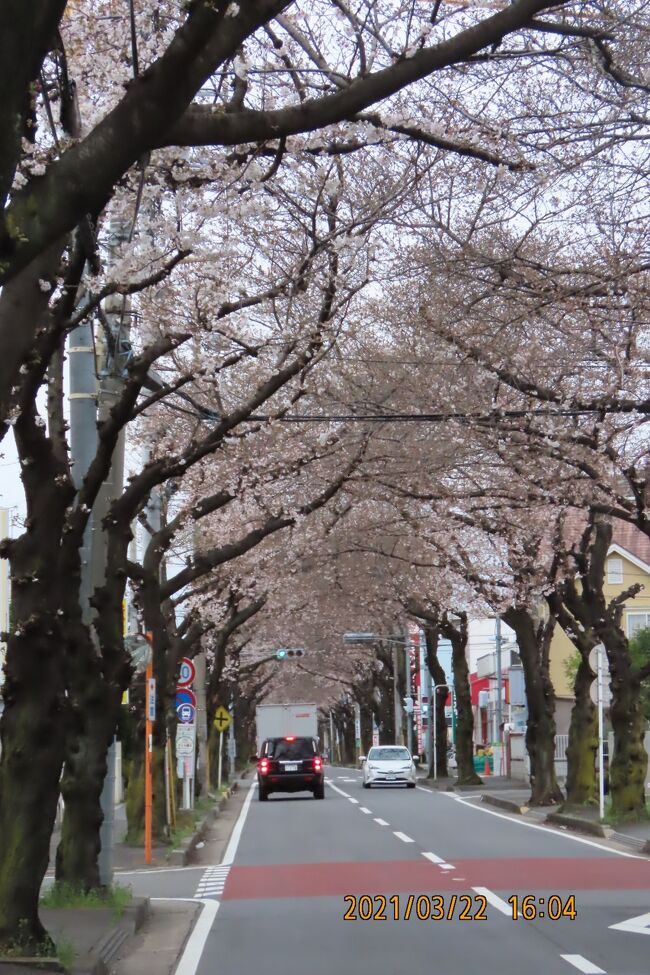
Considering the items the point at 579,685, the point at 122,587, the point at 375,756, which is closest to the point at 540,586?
the point at 579,685

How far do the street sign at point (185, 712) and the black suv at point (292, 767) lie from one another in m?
15.2

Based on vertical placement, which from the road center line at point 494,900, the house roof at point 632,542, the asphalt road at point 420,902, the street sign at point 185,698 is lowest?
the asphalt road at point 420,902

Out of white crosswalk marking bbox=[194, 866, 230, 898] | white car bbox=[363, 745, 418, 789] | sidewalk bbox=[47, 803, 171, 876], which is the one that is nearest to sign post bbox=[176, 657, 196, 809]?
sidewalk bbox=[47, 803, 171, 876]

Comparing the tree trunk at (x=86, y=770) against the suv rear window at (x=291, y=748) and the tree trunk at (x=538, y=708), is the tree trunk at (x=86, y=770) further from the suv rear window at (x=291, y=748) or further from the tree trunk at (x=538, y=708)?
the suv rear window at (x=291, y=748)

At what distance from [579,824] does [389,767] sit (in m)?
23.2

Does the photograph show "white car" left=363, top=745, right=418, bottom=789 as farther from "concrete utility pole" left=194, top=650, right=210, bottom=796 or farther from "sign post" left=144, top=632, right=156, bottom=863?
"sign post" left=144, top=632, right=156, bottom=863

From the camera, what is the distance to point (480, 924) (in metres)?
11.9

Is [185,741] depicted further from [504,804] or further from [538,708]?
[504,804]

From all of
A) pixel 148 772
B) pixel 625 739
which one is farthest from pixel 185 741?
pixel 625 739

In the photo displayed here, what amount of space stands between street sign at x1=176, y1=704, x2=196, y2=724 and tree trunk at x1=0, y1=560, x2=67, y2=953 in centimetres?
1613

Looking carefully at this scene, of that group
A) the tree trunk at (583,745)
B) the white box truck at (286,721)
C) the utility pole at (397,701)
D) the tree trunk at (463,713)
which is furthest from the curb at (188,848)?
the utility pole at (397,701)

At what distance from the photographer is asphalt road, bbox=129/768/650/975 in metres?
10.0

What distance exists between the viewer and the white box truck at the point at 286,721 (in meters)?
58.0

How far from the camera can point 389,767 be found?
47219mm
